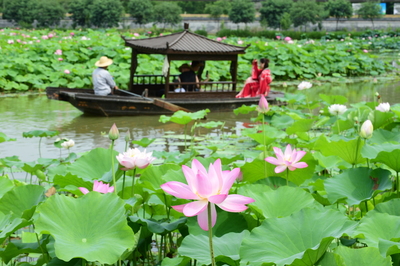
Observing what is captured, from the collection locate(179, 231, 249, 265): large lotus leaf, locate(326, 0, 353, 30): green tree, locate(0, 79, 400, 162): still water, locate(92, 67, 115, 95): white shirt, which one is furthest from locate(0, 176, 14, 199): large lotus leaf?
locate(326, 0, 353, 30): green tree

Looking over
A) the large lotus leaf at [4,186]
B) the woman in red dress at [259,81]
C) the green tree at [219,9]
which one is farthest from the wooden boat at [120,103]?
the green tree at [219,9]

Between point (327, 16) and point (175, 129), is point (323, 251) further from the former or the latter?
point (327, 16)

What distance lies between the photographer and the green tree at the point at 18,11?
30750 millimetres

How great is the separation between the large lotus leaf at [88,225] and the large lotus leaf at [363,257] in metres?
0.47

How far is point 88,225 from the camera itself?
1243mm

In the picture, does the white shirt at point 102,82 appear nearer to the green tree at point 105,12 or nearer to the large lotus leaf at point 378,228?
the large lotus leaf at point 378,228

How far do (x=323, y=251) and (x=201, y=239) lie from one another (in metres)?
0.32

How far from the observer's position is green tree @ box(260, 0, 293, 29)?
110 feet

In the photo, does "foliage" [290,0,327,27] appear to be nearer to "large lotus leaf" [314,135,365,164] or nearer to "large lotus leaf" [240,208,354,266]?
"large lotus leaf" [314,135,365,164]

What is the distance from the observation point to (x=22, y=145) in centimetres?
480

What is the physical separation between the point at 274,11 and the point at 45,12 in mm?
14242

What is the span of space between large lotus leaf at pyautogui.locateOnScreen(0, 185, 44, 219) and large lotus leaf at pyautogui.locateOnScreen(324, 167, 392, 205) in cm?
90

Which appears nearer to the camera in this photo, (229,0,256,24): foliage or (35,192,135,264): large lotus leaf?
(35,192,135,264): large lotus leaf

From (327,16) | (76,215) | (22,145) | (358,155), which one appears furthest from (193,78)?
(327,16)
